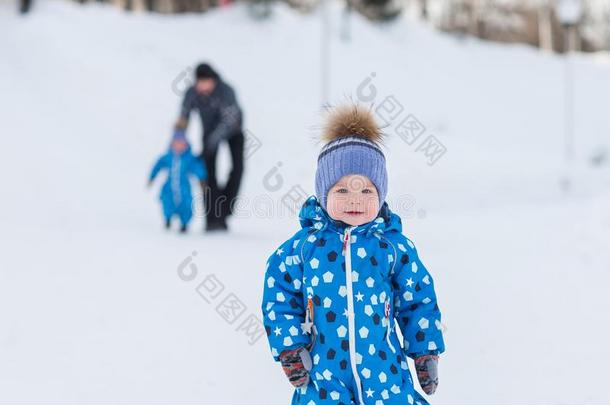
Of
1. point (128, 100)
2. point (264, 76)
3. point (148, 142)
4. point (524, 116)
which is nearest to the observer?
point (148, 142)

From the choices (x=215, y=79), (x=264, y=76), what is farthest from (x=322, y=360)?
(x=264, y=76)

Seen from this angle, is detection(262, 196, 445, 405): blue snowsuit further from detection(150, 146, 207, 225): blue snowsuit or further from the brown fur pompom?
detection(150, 146, 207, 225): blue snowsuit

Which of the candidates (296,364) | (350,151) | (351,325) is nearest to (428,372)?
(351,325)

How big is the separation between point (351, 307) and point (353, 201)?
337 mm

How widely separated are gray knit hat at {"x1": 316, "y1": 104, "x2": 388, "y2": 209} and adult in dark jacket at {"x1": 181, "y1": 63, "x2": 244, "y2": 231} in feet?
17.5

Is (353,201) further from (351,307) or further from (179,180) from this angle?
(179,180)

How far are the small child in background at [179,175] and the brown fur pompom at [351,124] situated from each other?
18.4 feet

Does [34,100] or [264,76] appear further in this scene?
[264,76]

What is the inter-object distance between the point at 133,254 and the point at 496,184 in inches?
433

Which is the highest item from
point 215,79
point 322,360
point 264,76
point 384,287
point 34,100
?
point 264,76

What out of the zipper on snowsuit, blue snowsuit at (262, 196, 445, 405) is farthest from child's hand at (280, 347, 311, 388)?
the zipper on snowsuit

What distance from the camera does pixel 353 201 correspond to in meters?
2.43

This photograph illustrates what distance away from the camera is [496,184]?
16.0 m

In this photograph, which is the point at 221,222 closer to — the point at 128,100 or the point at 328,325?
the point at 328,325
